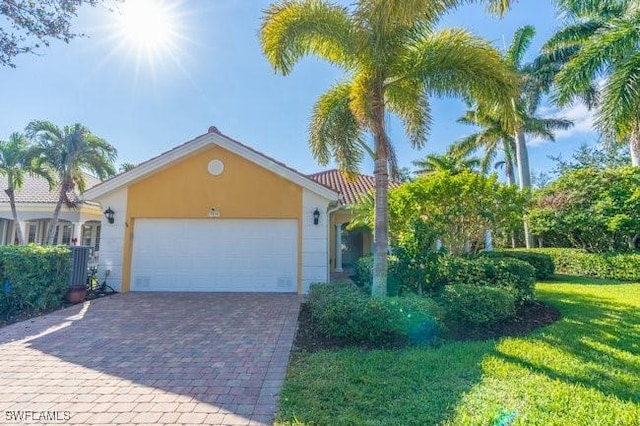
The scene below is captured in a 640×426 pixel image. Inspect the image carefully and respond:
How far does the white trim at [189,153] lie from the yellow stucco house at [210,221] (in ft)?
0.11

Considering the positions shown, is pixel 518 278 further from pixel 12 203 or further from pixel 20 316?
pixel 12 203

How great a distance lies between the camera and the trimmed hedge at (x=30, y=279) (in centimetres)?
838

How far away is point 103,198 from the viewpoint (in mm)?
12391

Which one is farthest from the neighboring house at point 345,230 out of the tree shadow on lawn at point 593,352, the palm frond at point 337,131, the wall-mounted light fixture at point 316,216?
the tree shadow on lawn at point 593,352

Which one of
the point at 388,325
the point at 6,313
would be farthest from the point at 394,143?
the point at 6,313

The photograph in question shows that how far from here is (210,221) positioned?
12.4m

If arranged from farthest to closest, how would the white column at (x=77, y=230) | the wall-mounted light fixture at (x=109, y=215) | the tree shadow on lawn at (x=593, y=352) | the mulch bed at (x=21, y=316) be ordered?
1. the white column at (x=77, y=230)
2. the wall-mounted light fixture at (x=109, y=215)
3. the mulch bed at (x=21, y=316)
4. the tree shadow on lawn at (x=593, y=352)

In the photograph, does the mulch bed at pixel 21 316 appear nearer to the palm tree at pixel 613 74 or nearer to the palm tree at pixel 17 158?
the palm tree at pixel 17 158

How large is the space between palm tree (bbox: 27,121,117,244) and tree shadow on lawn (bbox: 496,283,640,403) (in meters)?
19.8

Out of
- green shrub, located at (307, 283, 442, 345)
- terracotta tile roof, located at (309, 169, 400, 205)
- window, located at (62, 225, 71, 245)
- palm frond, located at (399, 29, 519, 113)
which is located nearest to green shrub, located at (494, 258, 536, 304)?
green shrub, located at (307, 283, 442, 345)

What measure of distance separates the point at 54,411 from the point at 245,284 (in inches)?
323

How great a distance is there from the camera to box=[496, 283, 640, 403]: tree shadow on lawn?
A: 4738mm

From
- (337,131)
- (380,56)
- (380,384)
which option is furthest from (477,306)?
(380,56)

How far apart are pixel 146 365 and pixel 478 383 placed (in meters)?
5.11
